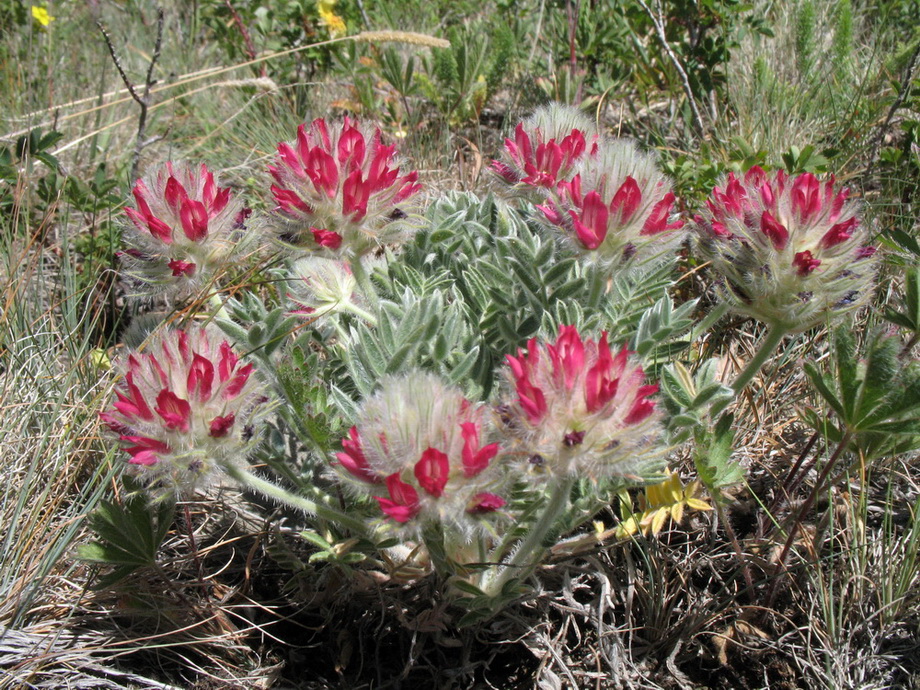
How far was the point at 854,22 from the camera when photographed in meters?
5.15

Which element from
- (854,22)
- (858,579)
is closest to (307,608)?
(858,579)

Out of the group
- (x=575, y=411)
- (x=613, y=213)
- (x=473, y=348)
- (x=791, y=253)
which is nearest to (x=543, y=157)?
(x=613, y=213)

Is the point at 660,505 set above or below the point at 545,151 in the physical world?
below

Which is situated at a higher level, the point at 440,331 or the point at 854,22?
the point at 854,22

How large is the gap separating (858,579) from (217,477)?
1.82 m

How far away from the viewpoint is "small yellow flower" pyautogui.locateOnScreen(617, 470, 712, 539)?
7.84 ft

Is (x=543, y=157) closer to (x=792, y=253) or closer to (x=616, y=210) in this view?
(x=616, y=210)

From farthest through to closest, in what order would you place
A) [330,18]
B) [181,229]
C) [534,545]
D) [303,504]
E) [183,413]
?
[330,18], [181,229], [303,504], [534,545], [183,413]

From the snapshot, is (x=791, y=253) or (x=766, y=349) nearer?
(x=791, y=253)

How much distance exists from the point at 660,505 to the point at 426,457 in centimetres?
115

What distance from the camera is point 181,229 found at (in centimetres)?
221

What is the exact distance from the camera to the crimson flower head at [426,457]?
1572mm

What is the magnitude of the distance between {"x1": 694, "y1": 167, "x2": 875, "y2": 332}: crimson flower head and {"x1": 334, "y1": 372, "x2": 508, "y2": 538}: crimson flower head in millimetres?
894

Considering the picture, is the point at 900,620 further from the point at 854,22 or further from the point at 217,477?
the point at 854,22
